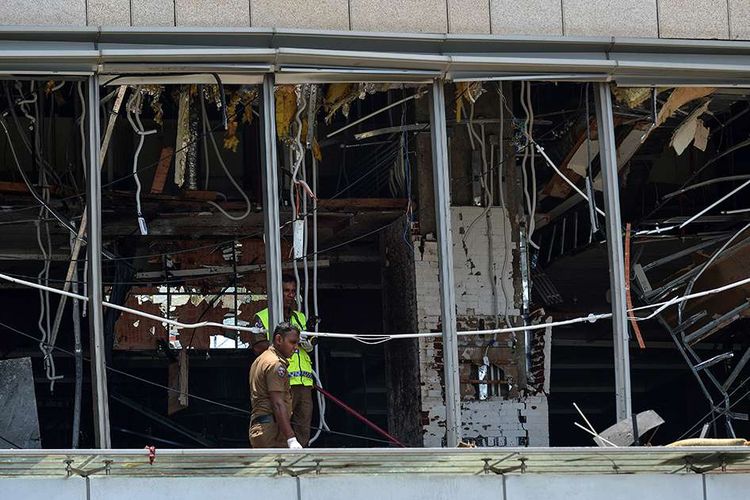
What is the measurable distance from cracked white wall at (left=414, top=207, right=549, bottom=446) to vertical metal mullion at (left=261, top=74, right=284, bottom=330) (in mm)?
2879

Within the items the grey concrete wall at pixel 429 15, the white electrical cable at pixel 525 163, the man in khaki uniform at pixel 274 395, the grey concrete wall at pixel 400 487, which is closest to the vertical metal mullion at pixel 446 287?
the grey concrete wall at pixel 400 487

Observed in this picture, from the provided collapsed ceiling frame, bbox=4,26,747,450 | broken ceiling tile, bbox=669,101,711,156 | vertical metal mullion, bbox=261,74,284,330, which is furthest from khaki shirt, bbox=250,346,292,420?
broken ceiling tile, bbox=669,101,711,156

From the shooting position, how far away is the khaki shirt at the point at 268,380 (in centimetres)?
1078

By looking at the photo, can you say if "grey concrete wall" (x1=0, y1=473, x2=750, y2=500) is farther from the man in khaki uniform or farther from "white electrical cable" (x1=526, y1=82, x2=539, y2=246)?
"white electrical cable" (x1=526, y1=82, x2=539, y2=246)

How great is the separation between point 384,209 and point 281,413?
12.1ft

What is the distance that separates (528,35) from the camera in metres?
11.2

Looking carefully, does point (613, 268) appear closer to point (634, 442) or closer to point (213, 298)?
point (634, 442)

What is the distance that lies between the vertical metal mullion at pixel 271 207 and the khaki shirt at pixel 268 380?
0.24m

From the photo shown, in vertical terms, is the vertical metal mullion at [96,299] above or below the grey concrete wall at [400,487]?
above

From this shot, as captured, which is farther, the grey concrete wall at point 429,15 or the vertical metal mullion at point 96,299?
the grey concrete wall at point 429,15

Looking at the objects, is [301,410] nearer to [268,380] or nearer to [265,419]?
[265,419]

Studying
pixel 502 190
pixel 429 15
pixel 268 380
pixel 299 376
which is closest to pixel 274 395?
pixel 268 380

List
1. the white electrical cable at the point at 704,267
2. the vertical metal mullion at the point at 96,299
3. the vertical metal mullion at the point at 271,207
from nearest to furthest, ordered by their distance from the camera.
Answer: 1. the vertical metal mullion at the point at 96,299
2. the vertical metal mullion at the point at 271,207
3. the white electrical cable at the point at 704,267

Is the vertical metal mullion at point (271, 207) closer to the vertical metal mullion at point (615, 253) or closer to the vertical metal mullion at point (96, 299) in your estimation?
the vertical metal mullion at point (96, 299)
